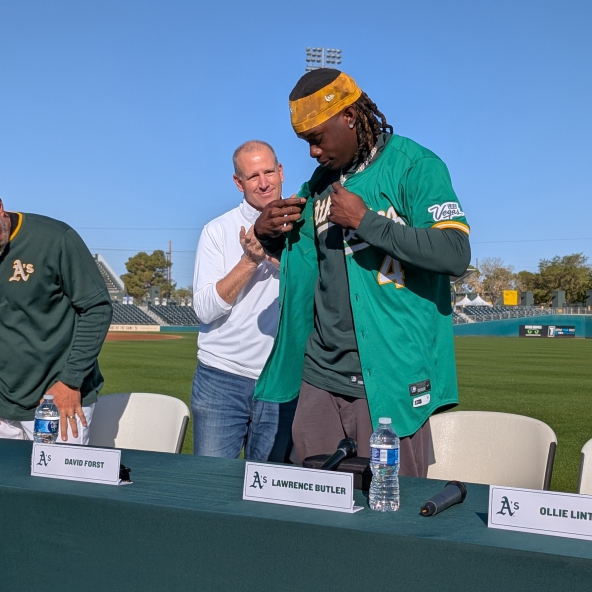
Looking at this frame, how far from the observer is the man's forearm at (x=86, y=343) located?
3.23 m

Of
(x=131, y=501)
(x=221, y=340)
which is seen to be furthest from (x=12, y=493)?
(x=221, y=340)

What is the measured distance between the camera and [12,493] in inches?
77.7

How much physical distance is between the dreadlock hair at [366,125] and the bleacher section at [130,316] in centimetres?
5455

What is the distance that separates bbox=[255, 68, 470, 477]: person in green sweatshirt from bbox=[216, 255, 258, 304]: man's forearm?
888 millimetres

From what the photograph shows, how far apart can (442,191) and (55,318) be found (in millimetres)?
1970

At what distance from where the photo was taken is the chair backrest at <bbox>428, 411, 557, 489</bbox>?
3.04 metres

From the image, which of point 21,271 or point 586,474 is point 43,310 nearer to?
point 21,271

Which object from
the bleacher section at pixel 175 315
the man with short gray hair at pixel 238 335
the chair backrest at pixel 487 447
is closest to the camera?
the chair backrest at pixel 487 447

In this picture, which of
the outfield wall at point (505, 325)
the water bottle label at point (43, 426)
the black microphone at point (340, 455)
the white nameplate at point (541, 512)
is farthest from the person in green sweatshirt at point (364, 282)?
the outfield wall at point (505, 325)

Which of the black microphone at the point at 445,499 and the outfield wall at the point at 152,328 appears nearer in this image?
the black microphone at the point at 445,499

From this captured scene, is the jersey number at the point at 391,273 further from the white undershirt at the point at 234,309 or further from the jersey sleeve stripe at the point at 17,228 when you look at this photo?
Answer: the jersey sleeve stripe at the point at 17,228

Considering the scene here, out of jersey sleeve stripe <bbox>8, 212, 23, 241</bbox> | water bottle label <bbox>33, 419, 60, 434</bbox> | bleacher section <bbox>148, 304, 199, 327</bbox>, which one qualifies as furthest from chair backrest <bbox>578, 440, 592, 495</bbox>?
bleacher section <bbox>148, 304, 199, 327</bbox>

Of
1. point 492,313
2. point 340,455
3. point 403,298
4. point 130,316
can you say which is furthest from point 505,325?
point 340,455

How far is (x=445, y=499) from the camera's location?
1.76 m
